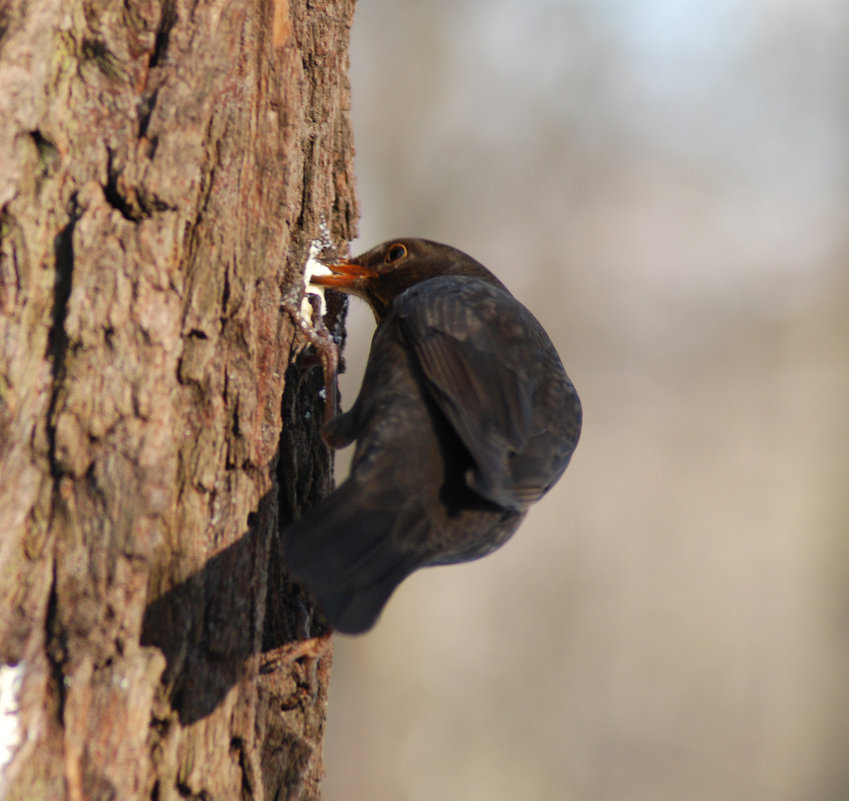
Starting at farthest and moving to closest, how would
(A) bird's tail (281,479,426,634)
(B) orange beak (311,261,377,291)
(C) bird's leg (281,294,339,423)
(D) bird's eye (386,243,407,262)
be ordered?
(D) bird's eye (386,243,407,262) < (B) orange beak (311,261,377,291) < (C) bird's leg (281,294,339,423) < (A) bird's tail (281,479,426,634)

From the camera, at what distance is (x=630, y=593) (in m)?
10.4

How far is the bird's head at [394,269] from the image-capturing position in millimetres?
3996

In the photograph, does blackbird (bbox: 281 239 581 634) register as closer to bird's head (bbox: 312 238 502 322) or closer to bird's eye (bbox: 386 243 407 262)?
bird's head (bbox: 312 238 502 322)

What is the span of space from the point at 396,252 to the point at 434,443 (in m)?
1.58

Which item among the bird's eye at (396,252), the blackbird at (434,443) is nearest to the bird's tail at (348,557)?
the blackbird at (434,443)

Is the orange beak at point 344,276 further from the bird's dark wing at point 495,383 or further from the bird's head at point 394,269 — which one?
the bird's dark wing at point 495,383

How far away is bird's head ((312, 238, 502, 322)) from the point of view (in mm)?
3996

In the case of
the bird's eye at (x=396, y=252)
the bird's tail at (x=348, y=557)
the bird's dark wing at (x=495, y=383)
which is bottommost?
the bird's tail at (x=348, y=557)

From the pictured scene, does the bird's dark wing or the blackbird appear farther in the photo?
the bird's dark wing

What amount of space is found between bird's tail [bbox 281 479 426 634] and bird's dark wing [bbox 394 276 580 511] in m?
0.35

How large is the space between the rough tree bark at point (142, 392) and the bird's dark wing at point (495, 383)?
67 centimetres

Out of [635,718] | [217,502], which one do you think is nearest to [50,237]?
[217,502]

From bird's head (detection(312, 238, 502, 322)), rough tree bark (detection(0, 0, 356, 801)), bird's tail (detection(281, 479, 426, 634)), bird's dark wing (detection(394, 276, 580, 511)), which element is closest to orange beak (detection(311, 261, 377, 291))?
bird's head (detection(312, 238, 502, 322))

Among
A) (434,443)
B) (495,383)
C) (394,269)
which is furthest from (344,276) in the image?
(434,443)
